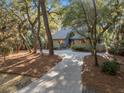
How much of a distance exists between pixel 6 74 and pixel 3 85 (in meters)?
2.24

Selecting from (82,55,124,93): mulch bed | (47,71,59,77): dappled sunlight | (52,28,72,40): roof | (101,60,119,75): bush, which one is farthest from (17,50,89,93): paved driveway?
(52,28,72,40): roof

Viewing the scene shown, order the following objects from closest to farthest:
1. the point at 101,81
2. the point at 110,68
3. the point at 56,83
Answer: the point at 56,83
the point at 101,81
the point at 110,68

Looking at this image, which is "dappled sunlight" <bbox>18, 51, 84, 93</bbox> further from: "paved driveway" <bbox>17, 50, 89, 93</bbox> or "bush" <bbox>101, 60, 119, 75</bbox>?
"bush" <bbox>101, 60, 119, 75</bbox>

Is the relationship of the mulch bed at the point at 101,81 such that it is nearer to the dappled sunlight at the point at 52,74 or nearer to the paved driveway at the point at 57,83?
the paved driveway at the point at 57,83

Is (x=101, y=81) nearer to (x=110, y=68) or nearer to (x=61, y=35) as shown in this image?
(x=110, y=68)

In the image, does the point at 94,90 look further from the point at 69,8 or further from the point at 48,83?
the point at 69,8

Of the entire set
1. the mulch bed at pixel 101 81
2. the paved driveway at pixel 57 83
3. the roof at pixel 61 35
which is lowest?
the mulch bed at pixel 101 81

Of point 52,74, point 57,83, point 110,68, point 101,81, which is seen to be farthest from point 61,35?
point 57,83

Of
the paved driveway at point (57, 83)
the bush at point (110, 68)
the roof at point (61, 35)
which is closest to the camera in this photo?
the paved driveway at point (57, 83)

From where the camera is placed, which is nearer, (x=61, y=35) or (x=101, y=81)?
(x=101, y=81)

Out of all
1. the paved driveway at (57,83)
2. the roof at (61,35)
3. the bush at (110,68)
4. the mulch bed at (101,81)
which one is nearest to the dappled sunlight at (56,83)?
the paved driveway at (57,83)

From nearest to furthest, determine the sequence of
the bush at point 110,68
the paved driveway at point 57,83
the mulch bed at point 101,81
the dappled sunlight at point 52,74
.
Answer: the paved driveway at point 57,83
the mulch bed at point 101,81
the dappled sunlight at point 52,74
the bush at point 110,68

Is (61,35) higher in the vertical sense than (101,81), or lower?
higher

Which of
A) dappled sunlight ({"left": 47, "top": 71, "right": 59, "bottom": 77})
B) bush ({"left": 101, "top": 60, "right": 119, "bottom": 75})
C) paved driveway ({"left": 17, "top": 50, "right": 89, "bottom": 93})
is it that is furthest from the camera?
bush ({"left": 101, "top": 60, "right": 119, "bottom": 75})
